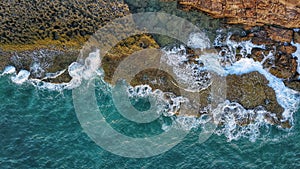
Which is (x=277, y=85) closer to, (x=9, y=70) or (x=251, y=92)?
(x=251, y=92)

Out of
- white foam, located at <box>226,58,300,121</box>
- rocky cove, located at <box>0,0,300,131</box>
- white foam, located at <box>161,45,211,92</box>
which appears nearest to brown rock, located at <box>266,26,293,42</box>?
rocky cove, located at <box>0,0,300,131</box>

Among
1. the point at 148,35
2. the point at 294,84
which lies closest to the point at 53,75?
the point at 148,35

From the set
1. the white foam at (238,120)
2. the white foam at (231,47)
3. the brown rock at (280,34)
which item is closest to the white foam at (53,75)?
the white foam at (238,120)

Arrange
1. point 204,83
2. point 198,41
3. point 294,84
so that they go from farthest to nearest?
1. point 198,41
2. point 294,84
3. point 204,83

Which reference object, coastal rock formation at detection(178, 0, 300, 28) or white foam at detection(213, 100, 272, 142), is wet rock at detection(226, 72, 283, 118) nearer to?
white foam at detection(213, 100, 272, 142)

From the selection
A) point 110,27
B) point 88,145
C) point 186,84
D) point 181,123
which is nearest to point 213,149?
point 181,123

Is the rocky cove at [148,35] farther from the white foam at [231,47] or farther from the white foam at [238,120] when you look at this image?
the white foam at [238,120]
